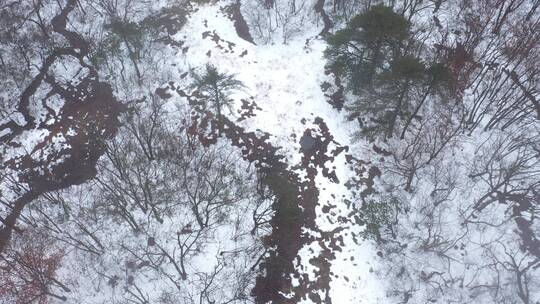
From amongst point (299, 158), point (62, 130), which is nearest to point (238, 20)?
point (299, 158)

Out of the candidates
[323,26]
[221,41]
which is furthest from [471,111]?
[221,41]

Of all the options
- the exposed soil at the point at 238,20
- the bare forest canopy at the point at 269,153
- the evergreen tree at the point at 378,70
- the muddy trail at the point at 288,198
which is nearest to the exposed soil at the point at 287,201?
the muddy trail at the point at 288,198

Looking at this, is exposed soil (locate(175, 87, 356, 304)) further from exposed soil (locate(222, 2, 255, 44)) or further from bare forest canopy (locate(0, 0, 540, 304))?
exposed soil (locate(222, 2, 255, 44))

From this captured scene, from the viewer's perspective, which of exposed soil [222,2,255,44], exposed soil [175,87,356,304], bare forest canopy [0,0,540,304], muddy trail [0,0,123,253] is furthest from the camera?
exposed soil [222,2,255,44]

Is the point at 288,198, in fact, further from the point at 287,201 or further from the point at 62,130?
the point at 62,130

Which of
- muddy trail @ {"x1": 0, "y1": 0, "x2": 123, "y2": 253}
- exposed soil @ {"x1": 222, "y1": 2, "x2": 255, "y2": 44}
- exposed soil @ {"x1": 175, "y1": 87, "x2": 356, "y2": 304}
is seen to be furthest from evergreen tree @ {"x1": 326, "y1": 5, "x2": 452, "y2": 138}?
muddy trail @ {"x1": 0, "y1": 0, "x2": 123, "y2": 253}

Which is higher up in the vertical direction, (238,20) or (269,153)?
(238,20)

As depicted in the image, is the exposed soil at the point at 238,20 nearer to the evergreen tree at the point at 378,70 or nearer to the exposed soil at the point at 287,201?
the exposed soil at the point at 287,201

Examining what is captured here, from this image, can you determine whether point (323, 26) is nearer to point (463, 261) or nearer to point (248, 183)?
point (248, 183)
